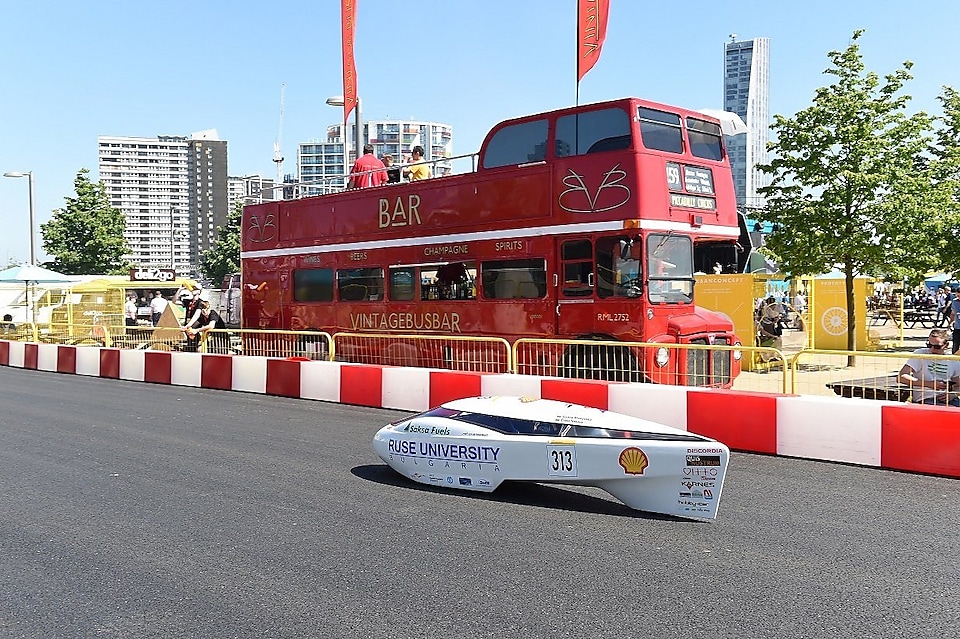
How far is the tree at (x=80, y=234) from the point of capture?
45.9 m

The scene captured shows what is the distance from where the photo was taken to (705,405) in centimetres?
916

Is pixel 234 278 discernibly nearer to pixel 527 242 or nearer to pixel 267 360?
pixel 267 360

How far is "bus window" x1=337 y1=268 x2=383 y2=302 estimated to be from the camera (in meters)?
15.3

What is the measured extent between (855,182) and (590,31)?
6.01 m

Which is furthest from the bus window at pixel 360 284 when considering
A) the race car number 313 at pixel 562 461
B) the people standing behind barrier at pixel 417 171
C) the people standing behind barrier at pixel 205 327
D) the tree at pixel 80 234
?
the tree at pixel 80 234

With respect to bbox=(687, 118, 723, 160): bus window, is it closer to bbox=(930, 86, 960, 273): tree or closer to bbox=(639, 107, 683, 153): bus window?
bbox=(639, 107, 683, 153): bus window

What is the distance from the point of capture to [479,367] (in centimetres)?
1275

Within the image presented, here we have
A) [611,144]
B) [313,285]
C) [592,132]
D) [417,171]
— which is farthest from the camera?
[313,285]

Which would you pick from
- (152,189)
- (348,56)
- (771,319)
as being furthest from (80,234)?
(152,189)

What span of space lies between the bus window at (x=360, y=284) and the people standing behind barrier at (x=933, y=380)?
8.85 m

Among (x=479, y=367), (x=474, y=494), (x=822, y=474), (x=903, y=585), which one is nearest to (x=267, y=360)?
(x=479, y=367)

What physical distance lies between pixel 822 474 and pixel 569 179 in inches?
231

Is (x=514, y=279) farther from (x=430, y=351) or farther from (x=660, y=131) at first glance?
(x=660, y=131)

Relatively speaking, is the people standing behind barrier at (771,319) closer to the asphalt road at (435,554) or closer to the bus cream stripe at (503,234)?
A: the bus cream stripe at (503,234)
